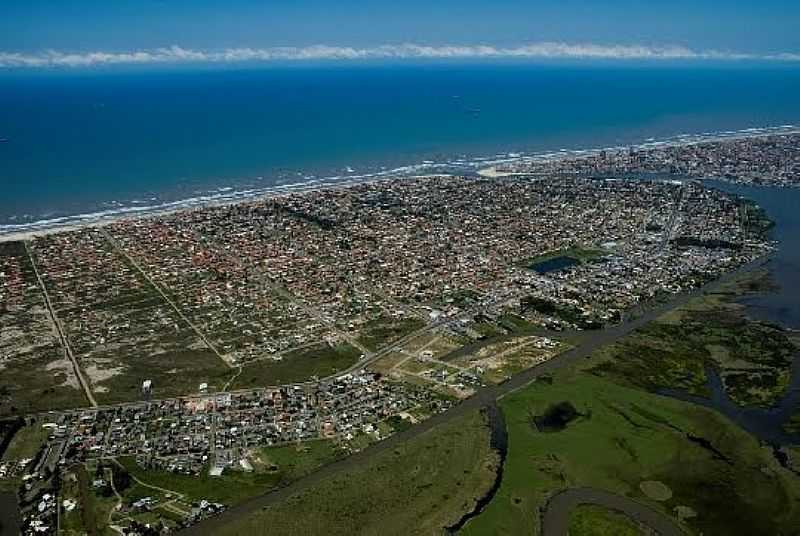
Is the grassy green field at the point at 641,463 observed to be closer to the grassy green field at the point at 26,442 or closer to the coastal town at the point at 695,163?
the grassy green field at the point at 26,442

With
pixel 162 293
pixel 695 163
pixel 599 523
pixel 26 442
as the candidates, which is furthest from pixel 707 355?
pixel 695 163

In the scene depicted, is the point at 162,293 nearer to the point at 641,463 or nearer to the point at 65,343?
the point at 65,343

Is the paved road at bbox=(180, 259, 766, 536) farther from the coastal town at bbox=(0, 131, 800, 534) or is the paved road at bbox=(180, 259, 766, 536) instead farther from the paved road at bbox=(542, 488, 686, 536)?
the paved road at bbox=(542, 488, 686, 536)

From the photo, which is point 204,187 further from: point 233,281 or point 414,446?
point 414,446

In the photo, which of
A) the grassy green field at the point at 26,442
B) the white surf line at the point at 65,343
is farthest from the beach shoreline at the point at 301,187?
the grassy green field at the point at 26,442

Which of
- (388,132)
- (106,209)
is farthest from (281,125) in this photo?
(106,209)

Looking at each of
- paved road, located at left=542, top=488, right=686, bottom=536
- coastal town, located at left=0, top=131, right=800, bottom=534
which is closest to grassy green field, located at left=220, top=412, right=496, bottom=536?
coastal town, located at left=0, top=131, right=800, bottom=534
